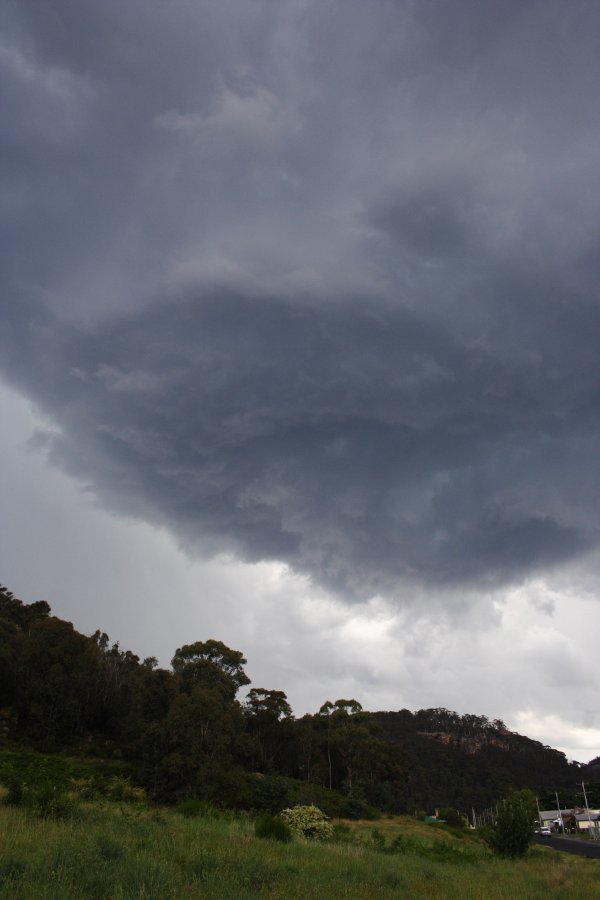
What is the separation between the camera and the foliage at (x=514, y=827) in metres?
32.2

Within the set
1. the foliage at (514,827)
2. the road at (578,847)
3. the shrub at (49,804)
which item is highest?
the shrub at (49,804)

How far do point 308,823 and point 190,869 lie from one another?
2119 cm

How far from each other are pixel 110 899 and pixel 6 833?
281 inches

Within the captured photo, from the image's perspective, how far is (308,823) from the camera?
31.4 meters

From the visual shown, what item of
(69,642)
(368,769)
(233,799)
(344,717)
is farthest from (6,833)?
(344,717)

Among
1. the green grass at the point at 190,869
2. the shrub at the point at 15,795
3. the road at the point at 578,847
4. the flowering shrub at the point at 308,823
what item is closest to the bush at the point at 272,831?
the green grass at the point at 190,869

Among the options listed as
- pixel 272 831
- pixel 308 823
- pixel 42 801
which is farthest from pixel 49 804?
pixel 308 823

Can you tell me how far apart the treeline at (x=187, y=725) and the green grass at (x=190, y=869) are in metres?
19.9

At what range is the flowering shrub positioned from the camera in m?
30.2

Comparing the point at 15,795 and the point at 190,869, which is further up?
the point at 15,795

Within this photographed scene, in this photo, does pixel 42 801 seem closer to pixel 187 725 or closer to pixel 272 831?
pixel 272 831

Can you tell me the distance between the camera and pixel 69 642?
227 feet

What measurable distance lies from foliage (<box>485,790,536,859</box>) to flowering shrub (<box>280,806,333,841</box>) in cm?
922

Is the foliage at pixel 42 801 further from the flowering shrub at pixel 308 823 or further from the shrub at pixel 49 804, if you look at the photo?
the flowering shrub at pixel 308 823
